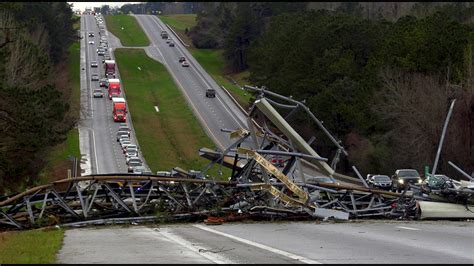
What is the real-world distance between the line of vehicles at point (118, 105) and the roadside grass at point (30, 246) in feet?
110

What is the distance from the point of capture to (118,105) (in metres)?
101

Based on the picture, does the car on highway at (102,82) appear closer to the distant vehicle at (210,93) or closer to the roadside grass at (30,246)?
the distant vehicle at (210,93)

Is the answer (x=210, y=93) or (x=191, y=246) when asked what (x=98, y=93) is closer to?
(x=210, y=93)

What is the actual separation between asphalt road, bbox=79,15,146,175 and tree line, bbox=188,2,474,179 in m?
17.3

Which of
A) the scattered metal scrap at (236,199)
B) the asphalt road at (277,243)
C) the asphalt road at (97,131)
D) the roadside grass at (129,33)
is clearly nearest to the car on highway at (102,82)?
the asphalt road at (97,131)

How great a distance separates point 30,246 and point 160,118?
286ft

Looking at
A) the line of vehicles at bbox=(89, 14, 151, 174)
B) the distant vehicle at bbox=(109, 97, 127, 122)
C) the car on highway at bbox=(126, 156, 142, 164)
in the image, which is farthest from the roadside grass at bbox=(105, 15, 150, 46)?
the car on highway at bbox=(126, 156, 142, 164)

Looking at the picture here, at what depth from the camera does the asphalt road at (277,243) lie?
14812 mm

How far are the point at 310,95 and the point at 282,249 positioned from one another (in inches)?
2825

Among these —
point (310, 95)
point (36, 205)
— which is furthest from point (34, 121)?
point (310, 95)

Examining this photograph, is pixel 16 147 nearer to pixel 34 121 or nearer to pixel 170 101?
pixel 34 121

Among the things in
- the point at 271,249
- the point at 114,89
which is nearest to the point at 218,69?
the point at 114,89

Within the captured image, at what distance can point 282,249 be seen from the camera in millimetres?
16500

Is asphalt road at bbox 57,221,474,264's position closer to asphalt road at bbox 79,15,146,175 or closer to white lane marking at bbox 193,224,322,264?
white lane marking at bbox 193,224,322,264
